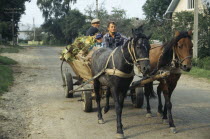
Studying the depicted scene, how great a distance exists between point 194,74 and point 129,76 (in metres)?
10.7

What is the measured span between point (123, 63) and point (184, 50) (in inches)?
46.7

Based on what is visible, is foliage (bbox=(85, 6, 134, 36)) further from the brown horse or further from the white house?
the white house

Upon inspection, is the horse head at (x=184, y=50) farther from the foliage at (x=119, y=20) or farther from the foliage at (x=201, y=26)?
the foliage at (x=119, y=20)

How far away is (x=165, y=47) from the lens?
6.84 meters

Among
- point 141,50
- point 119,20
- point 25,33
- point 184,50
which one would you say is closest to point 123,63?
point 141,50

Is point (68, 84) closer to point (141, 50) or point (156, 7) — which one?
point (141, 50)

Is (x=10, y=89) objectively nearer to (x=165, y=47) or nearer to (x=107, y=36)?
(x=107, y=36)

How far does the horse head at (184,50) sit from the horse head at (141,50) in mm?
824

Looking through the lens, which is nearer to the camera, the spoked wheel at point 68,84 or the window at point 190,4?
the spoked wheel at point 68,84

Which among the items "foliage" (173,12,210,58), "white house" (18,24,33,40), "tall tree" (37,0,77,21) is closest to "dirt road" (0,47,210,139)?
"foliage" (173,12,210,58)

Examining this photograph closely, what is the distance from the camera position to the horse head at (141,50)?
18.7ft

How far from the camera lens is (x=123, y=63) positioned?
6332 millimetres

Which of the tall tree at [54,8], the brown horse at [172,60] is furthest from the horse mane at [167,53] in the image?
the tall tree at [54,8]

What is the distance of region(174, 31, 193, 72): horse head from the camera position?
6.16m
